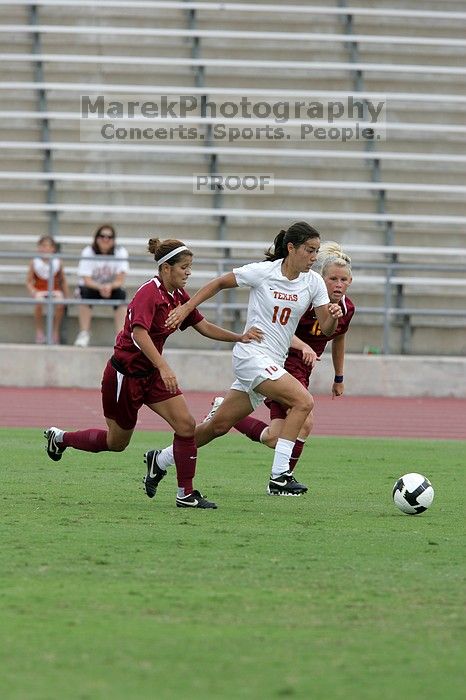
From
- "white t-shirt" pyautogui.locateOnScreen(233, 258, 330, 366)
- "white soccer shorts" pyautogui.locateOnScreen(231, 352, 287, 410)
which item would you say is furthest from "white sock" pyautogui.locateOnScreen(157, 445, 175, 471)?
"white t-shirt" pyautogui.locateOnScreen(233, 258, 330, 366)

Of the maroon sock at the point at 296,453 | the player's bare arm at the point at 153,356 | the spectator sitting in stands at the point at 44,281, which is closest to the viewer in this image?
the player's bare arm at the point at 153,356

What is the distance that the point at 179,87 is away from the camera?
22781 mm

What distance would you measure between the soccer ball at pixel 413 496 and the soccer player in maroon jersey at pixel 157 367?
3.72 feet

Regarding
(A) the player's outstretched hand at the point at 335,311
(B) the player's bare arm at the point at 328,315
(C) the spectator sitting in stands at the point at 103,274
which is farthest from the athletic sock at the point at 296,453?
(C) the spectator sitting in stands at the point at 103,274

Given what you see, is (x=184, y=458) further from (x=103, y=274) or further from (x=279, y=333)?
(x=103, y=274)

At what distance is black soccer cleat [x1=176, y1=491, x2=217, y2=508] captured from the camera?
7.85 m

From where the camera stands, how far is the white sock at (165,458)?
8.07m

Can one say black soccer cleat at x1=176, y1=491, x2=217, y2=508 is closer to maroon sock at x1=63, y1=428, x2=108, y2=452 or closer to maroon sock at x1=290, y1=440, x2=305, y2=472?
maroon sock at x1=63, y1=428, x2=108, y2=452

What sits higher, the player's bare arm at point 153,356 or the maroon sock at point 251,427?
the player's bare arm at point 153,356

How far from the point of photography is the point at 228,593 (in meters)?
5.31

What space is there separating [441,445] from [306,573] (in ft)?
23.3

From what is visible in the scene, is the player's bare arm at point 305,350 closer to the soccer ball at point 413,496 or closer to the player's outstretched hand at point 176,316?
the player's outstretched hand at point 176,316

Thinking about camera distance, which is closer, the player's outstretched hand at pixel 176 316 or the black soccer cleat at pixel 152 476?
the player's outstretched hand at pixel 176 316

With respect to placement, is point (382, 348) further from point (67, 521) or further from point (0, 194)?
point (67, 521)
